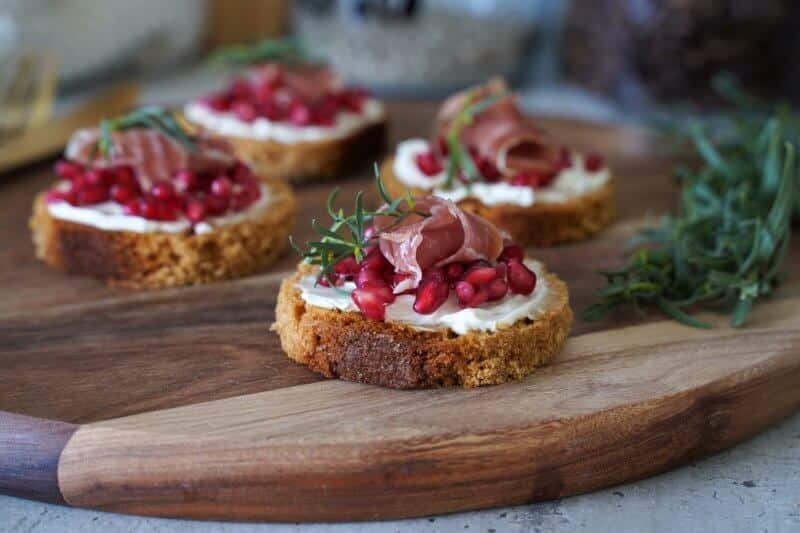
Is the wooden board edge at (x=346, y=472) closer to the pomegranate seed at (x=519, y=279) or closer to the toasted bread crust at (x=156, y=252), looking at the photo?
the pomegranate seed at (x=519, y=279)

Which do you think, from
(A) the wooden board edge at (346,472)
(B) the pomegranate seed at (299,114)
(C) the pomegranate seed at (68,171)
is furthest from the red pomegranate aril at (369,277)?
(B) the pomegranate seed at (299,114)

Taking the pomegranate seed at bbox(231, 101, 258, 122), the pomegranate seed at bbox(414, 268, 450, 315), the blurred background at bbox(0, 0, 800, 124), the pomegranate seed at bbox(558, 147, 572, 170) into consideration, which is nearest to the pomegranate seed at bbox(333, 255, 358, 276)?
the pomegranate seed at bbox(414, 268, 450, 315)

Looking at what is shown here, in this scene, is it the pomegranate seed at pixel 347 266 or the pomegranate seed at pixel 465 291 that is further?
the pomegranate seed at pixel 347 266

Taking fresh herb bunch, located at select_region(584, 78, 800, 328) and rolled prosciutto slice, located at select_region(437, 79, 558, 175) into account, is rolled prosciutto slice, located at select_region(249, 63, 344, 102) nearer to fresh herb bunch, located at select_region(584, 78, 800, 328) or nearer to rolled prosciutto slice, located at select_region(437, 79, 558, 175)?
rolled prosciutto slice, located at select_region(437, 79, 558, 175)

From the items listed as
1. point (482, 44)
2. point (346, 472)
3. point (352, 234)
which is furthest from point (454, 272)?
point (482, 44)

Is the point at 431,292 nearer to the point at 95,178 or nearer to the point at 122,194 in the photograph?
the point at 122,194
